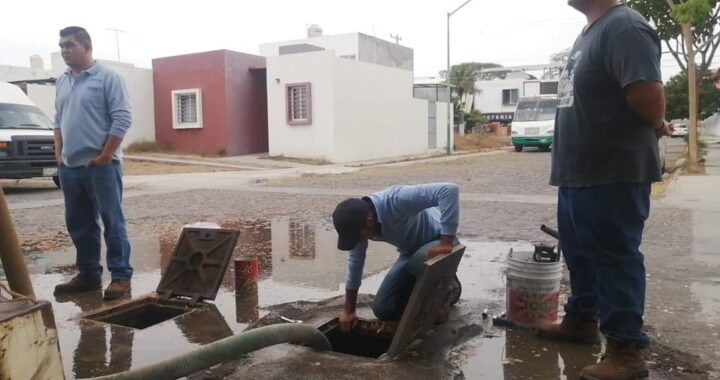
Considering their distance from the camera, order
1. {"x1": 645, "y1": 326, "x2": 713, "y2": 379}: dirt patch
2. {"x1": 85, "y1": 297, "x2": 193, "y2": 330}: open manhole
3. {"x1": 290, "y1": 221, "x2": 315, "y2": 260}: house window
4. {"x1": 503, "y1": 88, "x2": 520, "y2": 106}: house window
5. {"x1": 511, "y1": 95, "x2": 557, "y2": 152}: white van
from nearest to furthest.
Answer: {"x1": 645, "y1": 326, "x2": 713, "y2": 379}: dirt patch, {"x1": 85, "y1": 297, "x2": 193, "y2": 330}: open manhole, {"x1": 290, "y1": 221, "x2": 315, "y2": 260}: house window, {"x1": 511, "y1": 95, "x2": 557, "y2": 152}: white van, {"x1": 503, "y1": 88, "x2": 520, "y2": 106}: house window

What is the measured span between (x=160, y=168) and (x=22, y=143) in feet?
23.7

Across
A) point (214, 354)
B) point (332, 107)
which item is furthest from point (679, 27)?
point (214, 354)

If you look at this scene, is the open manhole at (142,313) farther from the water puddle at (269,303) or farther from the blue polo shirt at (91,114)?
the blue polo shirt at (91,114)

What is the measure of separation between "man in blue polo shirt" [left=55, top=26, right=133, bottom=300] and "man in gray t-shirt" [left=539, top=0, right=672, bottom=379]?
3277 mm

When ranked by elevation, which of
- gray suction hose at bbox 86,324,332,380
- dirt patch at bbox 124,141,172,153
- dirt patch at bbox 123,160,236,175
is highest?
dirt patch at bbox 124,141,172,153

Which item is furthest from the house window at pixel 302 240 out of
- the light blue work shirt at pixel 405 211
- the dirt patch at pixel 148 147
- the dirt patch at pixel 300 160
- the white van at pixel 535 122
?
the white van at pixel 535 122

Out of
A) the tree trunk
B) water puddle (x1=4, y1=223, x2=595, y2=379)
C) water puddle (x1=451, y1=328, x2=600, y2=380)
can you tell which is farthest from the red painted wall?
water puddle (x1=451, y1=328, x2=600, y2=380)

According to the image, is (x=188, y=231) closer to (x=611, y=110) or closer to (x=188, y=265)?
(x=188, y=265)

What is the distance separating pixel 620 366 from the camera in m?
2.97

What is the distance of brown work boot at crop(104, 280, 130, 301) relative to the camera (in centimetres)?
464

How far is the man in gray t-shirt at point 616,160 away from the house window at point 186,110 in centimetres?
2224

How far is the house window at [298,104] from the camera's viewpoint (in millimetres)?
22953

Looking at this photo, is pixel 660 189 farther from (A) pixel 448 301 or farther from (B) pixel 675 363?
(B) pixel 675 363

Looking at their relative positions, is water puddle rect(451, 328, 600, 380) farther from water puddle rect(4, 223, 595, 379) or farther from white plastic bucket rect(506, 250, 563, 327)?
white plastic bucket rect(506, 250, 563, 327)
